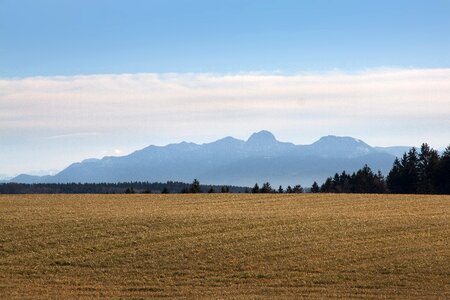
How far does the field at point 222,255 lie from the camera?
100 feet

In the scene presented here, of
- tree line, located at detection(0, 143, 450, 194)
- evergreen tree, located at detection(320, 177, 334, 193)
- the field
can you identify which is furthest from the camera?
evergreen tree, located at detection(320, 177, 334, 193)

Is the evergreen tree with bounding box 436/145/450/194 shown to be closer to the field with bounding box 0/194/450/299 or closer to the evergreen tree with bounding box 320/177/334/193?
the evergreen tree with bounding box 320/177/334/193

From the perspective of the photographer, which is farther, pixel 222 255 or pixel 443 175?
pixel 443 175

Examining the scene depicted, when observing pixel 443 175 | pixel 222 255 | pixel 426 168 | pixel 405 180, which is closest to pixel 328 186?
pixel 405 180

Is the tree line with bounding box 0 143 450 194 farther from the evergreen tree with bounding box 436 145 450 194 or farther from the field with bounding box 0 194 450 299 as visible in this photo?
→ the field with bounding box 0 194 450 299

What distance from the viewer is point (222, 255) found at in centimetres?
3759

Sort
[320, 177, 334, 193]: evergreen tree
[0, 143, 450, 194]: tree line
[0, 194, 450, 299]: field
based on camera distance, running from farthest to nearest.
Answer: [320, 177, 334, 193]: evergreen tree → [0, 143, 450, 194]: tree line → [0, 194, 450, 299]: field

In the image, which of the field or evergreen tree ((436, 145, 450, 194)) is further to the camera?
evergreen tree ((436, 145, 450, 194))

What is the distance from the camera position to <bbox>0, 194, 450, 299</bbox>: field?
100 ft

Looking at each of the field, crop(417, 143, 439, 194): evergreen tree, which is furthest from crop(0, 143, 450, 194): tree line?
the field

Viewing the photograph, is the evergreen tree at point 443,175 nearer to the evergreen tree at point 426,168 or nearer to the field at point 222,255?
the evergreen tree at point 426,168

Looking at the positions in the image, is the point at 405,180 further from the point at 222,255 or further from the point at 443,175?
the point at 222,255

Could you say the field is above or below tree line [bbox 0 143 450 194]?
below

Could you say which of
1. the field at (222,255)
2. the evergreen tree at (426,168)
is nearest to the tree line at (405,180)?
the evergreen tree at (426,168)
